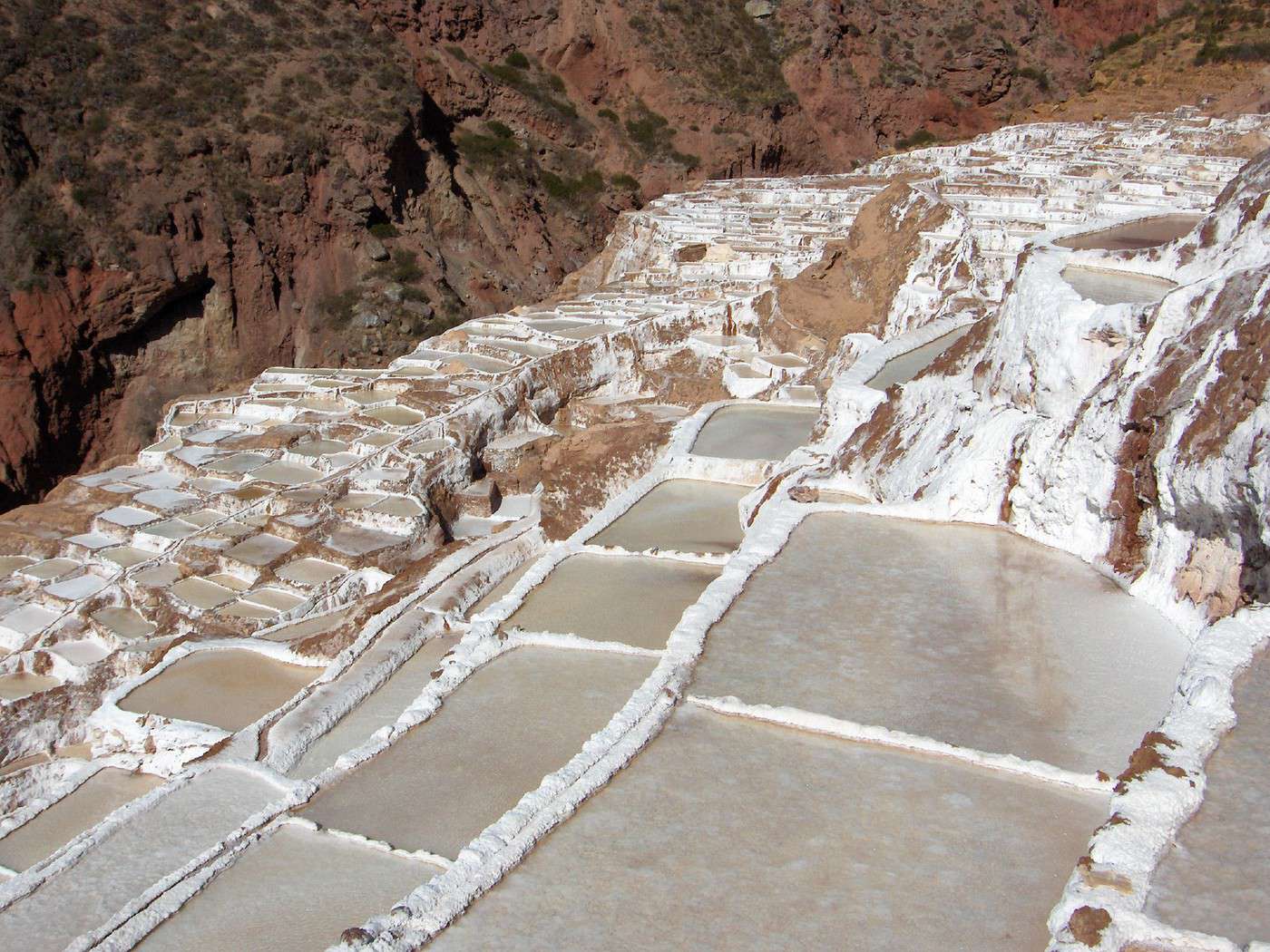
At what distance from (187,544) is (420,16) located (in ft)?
81.8

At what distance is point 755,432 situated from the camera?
8391 mm

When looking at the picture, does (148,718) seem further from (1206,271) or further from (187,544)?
(1206,271)

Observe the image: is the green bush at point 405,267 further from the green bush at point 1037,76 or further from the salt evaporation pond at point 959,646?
the green bush at point 1037,76

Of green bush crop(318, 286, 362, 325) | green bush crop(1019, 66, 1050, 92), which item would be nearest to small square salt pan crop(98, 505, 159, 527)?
green bush crop(318, 286, 362, 325)

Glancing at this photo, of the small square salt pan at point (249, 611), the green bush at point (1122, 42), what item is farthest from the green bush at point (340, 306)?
the green bush at point (1122, 42)

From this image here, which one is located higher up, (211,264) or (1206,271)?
(1206,271)

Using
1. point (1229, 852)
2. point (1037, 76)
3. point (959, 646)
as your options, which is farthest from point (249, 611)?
point (1037, 76)

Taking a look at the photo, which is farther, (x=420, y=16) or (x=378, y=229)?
(x=420, y=16)

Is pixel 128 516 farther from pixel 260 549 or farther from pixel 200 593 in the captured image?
pixel 200 593

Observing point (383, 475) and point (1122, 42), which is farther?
point (1122, 42)

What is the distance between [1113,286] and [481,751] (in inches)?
157

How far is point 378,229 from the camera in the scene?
23.9 m

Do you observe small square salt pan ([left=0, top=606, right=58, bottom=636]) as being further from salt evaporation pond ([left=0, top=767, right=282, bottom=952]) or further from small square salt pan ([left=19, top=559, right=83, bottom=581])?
salt evaporation pond ([left=0, top=767, right=282, bottom=952])

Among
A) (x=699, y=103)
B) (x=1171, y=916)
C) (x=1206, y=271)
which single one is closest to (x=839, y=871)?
(x=1171, y=916)
